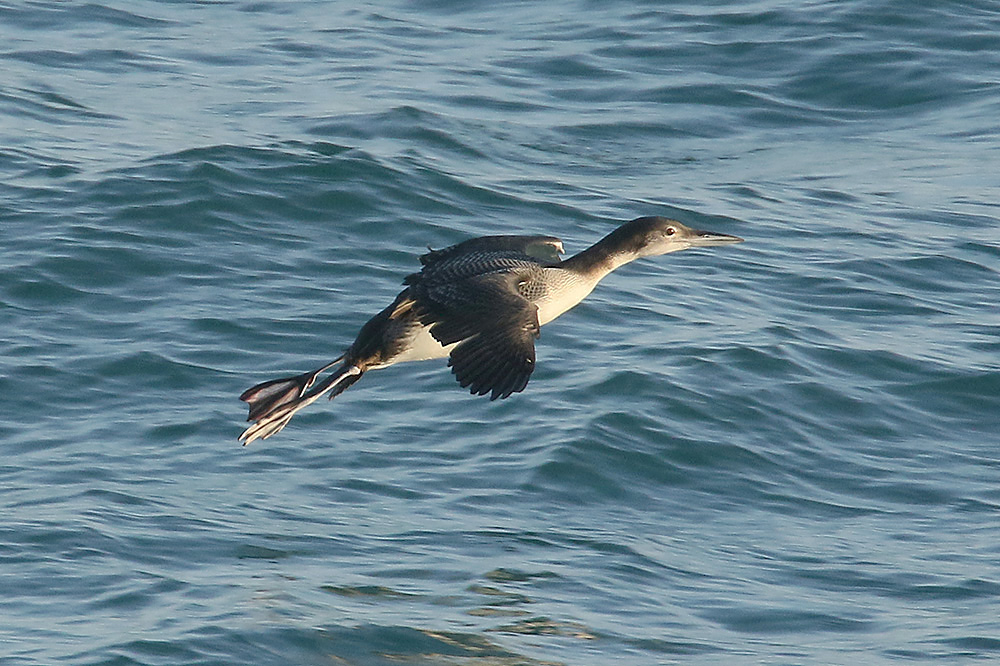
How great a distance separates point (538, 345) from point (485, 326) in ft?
12.1

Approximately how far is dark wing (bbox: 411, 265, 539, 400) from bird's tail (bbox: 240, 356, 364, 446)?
2.05ft

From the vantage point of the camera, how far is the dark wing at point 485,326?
283 inches

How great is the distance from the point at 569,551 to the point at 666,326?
10.5 feet

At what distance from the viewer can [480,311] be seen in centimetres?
758

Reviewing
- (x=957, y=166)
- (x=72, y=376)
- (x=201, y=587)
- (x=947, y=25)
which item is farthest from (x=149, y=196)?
(x=947, y=25)

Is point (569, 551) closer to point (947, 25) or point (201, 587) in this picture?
point (201, 587)

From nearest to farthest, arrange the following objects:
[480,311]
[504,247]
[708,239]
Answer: [480,311] → [504,247] → [708,239]

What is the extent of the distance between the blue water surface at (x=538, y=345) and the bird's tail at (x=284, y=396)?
20.5 inches

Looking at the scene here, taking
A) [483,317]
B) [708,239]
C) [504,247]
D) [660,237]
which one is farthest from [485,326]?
[708,239]

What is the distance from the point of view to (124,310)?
36.1ft

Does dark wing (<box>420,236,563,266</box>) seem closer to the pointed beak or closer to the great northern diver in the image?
the great northern diver

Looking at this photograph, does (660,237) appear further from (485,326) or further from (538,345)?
(538,345)

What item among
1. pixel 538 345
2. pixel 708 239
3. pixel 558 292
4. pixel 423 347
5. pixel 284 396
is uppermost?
pixel 708 239

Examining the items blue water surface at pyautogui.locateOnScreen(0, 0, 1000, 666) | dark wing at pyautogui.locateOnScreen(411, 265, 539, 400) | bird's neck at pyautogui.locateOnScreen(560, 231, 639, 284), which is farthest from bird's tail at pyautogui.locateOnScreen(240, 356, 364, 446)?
bird's neck at pyautogui.locateOnScreen(560, 231, 639, 284)
